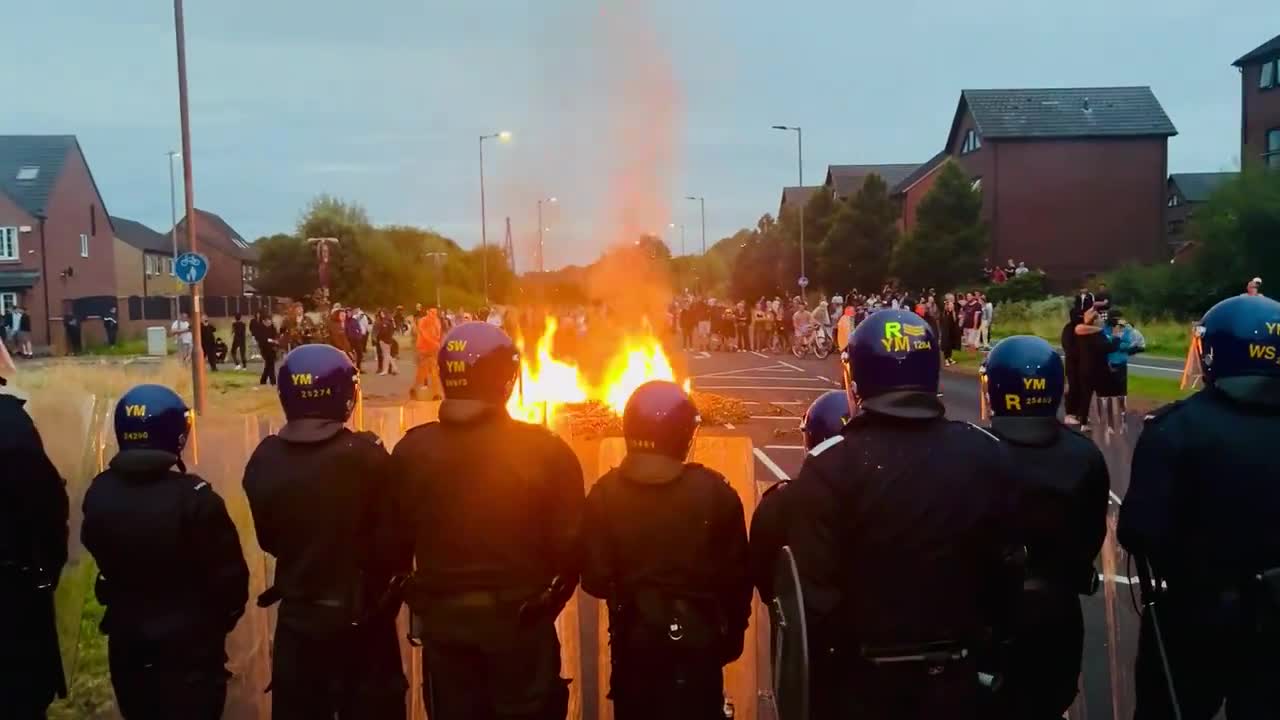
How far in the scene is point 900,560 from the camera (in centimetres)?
283

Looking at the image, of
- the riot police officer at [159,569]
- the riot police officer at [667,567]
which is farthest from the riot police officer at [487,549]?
the riot police officer at [159,569]

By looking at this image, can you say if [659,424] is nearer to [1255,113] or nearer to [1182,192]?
[1255,113]

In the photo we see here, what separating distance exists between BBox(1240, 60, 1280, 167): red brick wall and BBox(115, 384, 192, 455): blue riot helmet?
45710 mm

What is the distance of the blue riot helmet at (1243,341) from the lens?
3264 millimetres

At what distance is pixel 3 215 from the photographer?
50.6 metres

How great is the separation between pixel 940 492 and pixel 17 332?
132 ft

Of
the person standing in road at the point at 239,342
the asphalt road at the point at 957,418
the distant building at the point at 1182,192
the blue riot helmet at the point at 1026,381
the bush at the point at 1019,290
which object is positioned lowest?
the asphalt road at the point at 957,418

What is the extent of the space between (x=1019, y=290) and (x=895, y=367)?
43.5 meters

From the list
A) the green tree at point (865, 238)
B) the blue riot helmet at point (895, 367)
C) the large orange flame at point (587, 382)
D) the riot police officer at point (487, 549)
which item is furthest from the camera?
the green tree at point (865, 238)

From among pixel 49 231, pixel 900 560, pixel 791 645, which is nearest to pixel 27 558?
pixel 791 645

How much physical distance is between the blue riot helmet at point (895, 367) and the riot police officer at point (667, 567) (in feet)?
2.41

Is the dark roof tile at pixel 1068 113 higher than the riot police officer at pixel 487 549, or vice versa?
the dark roof tile at pixel 1068 113

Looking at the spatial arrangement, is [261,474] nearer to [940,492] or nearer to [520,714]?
[520,714]

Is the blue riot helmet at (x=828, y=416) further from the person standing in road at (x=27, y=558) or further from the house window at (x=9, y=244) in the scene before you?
the house window at (x=9, y=244)
